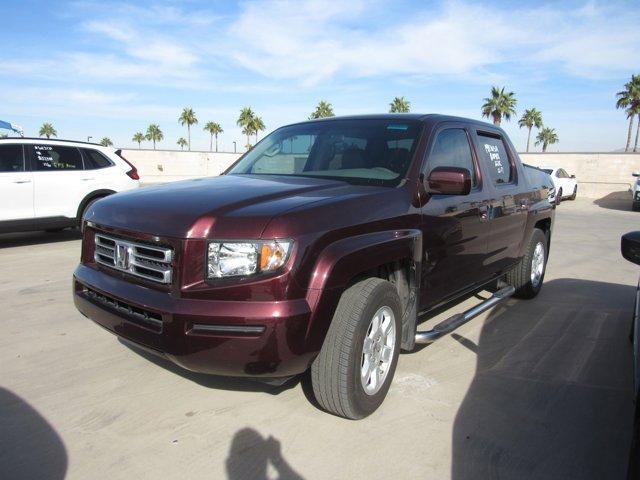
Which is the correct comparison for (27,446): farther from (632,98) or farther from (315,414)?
(632,98)

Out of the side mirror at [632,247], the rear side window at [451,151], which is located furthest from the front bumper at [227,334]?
the side mirror at [632,247]

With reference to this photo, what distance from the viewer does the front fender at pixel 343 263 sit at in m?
2.51

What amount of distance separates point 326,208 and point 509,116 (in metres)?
54.2

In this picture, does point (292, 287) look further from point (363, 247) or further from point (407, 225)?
point (407, 225)

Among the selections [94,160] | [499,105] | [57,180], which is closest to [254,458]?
[57,180]

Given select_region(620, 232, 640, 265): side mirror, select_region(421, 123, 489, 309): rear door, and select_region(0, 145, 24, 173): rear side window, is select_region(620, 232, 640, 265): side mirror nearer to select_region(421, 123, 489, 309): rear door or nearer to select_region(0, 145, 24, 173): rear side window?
select_region(421, 123, 489, 309): rear door

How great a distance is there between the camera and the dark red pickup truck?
2430 mm

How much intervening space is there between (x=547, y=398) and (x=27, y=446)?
3104 mm

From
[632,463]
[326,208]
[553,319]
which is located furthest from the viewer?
[553,319]

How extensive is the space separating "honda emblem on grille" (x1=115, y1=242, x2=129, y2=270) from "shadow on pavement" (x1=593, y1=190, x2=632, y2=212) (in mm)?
22258

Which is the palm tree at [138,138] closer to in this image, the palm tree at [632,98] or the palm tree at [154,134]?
the palm tree at [154,134]

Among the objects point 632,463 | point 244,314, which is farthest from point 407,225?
point 632,463

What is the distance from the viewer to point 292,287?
243cm

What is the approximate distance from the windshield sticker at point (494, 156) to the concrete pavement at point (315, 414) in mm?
1491
